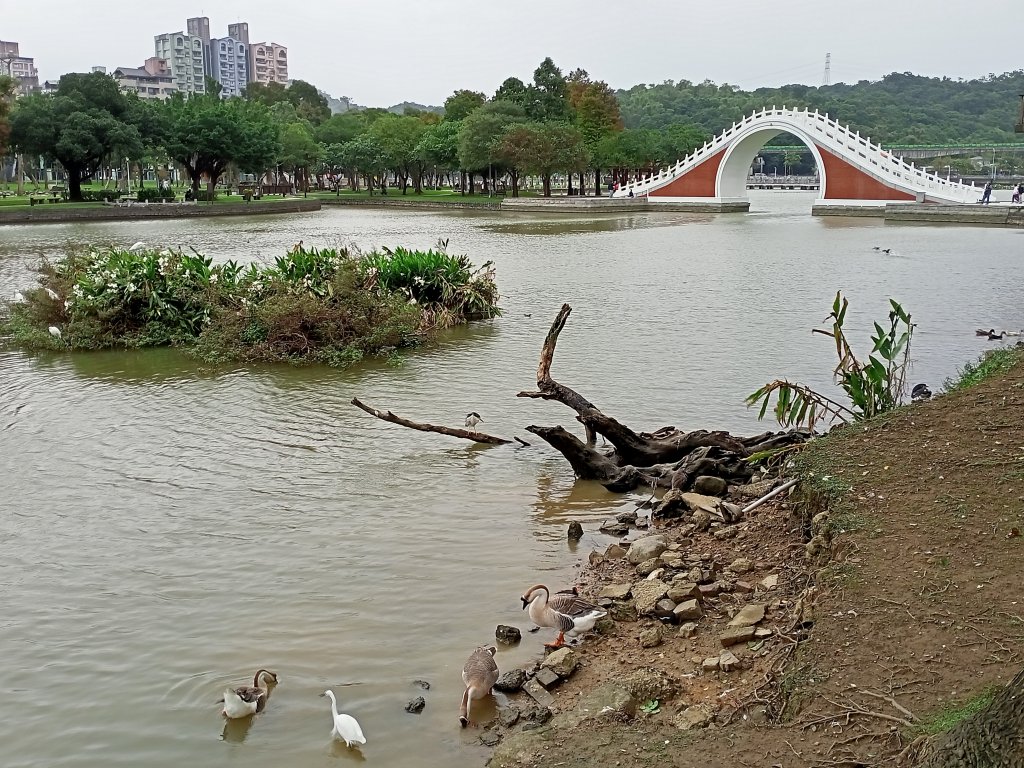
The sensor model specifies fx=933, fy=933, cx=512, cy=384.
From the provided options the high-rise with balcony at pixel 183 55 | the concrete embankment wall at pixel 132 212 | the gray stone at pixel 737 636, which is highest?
the high-rise with balcony at pixel 183 55

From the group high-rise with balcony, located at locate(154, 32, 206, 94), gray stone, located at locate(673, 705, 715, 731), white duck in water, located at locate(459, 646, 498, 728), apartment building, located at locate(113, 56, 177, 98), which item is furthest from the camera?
high-rise with balcony, located at locate(154, 32, 206, 94)

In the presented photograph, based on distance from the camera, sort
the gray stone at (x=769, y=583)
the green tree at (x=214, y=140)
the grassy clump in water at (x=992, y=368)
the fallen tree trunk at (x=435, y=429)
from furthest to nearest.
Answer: the green tree at (x=214, y=140), the fallen tree trunk at (x=435, y=429), the grassy clump in water at (x=992, y=368), the gray stone at (x=769, y=583)

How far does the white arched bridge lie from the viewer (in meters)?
46.1

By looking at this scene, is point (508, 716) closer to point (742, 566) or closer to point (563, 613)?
point (563, 613)

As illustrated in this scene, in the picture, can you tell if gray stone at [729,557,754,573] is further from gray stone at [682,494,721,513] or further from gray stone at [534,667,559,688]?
gray stone at [534,667,559,688]

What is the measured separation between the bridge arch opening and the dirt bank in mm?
48401

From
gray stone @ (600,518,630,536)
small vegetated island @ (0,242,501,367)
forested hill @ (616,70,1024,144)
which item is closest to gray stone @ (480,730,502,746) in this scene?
gray stone @ (600,518,630,536)

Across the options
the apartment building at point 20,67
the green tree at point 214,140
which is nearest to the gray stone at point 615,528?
the green tree at point 214,140

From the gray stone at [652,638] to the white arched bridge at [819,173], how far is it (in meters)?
44.4

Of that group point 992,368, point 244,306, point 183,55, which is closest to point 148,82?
point 183,55

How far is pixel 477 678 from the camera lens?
421 cm

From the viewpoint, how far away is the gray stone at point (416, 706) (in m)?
4.26

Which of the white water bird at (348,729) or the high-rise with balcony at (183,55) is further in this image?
the high-rise with balcony at (183,55)

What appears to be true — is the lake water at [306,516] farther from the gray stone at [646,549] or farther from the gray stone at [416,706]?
the gray stone at [646,549]
